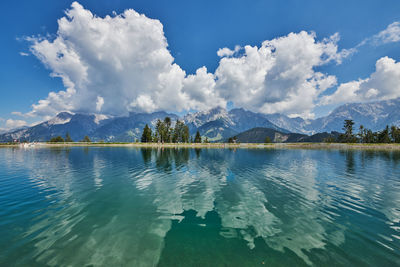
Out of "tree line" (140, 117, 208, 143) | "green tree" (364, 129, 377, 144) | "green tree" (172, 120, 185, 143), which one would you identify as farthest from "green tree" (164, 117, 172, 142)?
"green tree" (364, 129, 377, 144)

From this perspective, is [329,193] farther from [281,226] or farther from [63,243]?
[63,243]

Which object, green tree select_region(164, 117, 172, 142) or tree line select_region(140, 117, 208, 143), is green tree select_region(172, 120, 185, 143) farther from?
green tree select_region(164, 117, 172, 142)

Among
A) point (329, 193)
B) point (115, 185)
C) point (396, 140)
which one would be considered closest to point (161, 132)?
point (115, 185)

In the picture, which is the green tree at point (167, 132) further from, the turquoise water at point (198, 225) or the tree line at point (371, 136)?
the tree line at point (371, 136)

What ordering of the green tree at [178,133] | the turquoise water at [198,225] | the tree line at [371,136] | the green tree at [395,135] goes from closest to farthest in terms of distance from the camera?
the turquoise water at [198,225]
the green tree at [395,135]
the tree line at [371,136]
the green tree at [178,133]

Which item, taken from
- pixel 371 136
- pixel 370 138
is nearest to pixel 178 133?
pixel 370 138

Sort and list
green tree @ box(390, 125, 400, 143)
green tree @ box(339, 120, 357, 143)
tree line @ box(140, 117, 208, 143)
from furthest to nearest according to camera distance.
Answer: green tree @ box(339, 120, 357, 143), tree line @ box(140, 117, 208, 143), green tree @ box(390, 125, 400, 143)

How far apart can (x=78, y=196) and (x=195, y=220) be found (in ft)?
51.3

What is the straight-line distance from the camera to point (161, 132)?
582ft

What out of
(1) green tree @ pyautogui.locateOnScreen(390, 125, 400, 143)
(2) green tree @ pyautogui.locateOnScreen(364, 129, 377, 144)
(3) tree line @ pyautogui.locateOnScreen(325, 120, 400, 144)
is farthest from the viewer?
(2) green tree @ pyautogui.locateOnScreen(364, 129, 377, 144)

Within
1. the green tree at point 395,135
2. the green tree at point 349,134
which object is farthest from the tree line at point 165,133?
the green tree at point 395,135

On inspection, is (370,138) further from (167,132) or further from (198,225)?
(198,225)

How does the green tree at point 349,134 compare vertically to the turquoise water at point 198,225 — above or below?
above

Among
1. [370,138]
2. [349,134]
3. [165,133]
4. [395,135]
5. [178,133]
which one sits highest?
[178,133]
